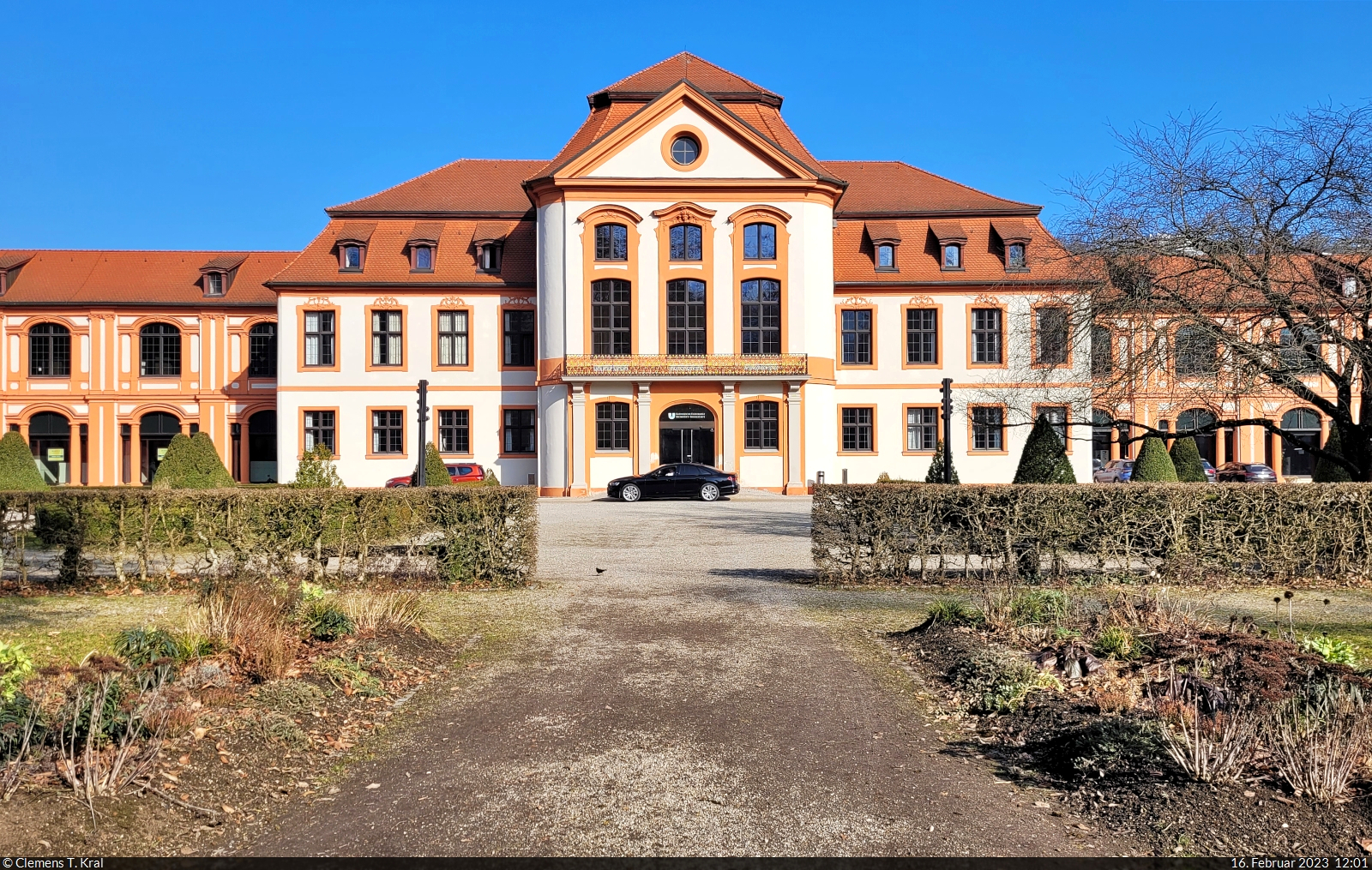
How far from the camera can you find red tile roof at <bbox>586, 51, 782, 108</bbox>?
127ft

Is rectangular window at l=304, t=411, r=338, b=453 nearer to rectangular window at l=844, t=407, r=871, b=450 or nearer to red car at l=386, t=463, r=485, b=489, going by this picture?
red car at l=386, t=463, r=485, b=489

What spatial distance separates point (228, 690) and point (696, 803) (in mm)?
3186

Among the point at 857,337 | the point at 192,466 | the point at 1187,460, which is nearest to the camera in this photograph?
the point at 192,466

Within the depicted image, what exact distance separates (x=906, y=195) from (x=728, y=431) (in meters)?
14.5

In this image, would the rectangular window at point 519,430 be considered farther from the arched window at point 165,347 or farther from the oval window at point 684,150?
the arched window at point 165,347

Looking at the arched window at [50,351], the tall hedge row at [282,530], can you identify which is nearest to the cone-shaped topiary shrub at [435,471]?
the tall hedge row at [282,530]

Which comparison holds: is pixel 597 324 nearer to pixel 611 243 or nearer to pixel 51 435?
pixel 611 243

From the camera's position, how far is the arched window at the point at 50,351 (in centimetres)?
4291

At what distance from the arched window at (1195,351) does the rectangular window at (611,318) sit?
77.7ft

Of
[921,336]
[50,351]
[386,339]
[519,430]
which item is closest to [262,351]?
[386,339]

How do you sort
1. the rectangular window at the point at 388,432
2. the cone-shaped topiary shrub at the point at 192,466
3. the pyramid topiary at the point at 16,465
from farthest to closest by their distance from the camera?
the rectangular window at the point at 388,432
the pyramid topiary at the point at 16,465
the cone-shaped topiary shrub at the point at 192,466

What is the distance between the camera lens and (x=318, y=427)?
1534 inches

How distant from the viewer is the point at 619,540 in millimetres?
18766

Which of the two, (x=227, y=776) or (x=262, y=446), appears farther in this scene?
(x=262, y=446)
